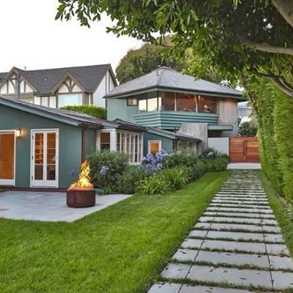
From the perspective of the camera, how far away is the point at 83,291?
393cm

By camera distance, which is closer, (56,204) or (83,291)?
(83,291)

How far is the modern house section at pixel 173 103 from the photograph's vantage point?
27.3 metres

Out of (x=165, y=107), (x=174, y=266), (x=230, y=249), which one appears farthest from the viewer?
(x=165, y=107)

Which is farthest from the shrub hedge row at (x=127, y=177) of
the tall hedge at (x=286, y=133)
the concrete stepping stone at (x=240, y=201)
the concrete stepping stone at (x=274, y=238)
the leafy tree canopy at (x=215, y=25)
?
the leafy tree canopy at (x=215, y=25)

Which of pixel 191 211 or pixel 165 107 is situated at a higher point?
pixel 165 107

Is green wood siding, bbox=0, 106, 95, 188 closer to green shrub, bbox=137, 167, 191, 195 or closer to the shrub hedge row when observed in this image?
the shrub hedge row

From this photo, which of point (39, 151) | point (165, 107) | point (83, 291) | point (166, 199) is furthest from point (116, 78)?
point (83, 291)

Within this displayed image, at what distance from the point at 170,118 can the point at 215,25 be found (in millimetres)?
23781

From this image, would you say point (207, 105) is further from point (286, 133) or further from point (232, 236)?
point (232, 236)

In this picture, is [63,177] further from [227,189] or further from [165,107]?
[165,107]

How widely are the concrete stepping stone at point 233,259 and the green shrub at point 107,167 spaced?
810cm

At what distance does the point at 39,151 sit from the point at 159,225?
8.28 meters

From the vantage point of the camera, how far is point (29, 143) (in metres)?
14.3

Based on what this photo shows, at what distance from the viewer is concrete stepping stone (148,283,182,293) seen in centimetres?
397
